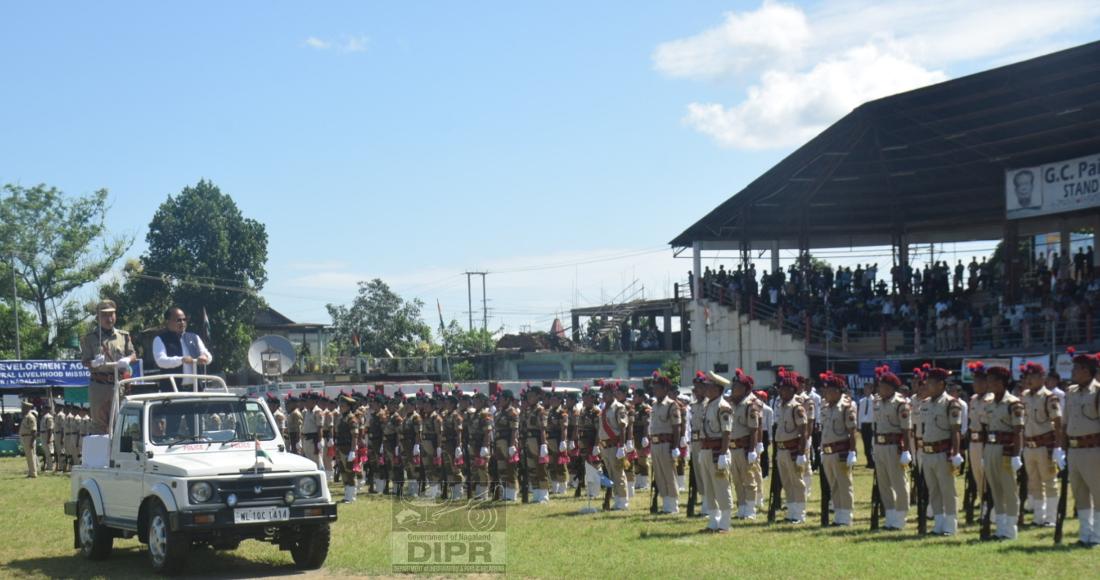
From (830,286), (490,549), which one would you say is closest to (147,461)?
(490,549)

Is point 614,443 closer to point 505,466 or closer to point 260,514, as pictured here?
point 505,466

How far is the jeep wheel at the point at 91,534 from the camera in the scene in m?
13.5

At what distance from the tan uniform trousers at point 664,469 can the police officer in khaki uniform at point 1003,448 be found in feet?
15.8

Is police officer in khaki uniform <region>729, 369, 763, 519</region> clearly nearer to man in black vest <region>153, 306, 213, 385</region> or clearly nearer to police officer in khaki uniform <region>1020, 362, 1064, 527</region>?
police officer in khaki uniform <region>1020, 362, 1064, 527</region>

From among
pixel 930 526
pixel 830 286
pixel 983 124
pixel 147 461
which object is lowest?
pixel 930 526

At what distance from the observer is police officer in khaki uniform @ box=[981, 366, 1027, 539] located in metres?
13.2

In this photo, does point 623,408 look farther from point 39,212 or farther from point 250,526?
point 39,212

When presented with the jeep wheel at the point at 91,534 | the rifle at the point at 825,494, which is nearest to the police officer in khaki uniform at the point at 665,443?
the rifle at the point at 825,494

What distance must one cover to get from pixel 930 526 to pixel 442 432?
943cm

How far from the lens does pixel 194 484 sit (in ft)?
38.4

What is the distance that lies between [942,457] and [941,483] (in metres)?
0.31

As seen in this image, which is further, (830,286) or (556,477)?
(830,286)

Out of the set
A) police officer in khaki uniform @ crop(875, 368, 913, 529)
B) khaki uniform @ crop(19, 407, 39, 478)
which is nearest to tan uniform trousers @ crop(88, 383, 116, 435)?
police officer in khaki uniform @ crop(875, 368, 913, 529)

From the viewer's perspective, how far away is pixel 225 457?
12.6 metres
